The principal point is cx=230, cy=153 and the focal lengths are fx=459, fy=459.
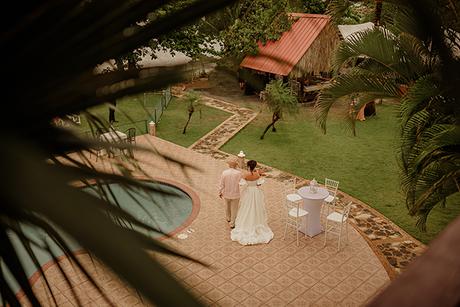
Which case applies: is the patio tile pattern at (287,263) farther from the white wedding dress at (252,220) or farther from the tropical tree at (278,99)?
the tropical tree at (278,99)

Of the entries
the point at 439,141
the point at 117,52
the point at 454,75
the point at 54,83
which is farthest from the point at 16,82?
the point at 439,141

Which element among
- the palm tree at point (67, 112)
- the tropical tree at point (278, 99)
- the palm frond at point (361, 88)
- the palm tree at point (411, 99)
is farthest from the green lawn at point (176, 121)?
the palm tree at point (67, 112)

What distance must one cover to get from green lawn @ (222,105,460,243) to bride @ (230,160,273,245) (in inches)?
109

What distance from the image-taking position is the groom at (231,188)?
8.38m

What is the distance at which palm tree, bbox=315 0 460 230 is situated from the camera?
573 centimetres

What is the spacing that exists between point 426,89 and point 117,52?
5600 millimetres

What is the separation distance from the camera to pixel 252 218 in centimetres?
847

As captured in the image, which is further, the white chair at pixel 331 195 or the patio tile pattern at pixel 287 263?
the white chair at pixel 331 195

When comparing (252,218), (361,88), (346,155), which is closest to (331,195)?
(252,218)

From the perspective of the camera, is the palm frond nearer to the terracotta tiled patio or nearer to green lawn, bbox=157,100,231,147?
the terracotta tiled patio

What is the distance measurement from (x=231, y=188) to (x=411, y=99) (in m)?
3.88

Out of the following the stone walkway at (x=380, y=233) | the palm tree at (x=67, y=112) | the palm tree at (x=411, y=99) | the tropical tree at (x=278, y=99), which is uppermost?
the palm tree at (x=67, y=112)

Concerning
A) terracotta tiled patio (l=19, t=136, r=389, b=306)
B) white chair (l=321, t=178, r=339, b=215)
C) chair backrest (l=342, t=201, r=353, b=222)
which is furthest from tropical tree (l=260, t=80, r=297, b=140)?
Result: chair backrest (l=342, t=201, r=353, b=222)

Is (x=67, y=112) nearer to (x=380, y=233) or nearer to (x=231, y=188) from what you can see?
(x=231, y=188)
